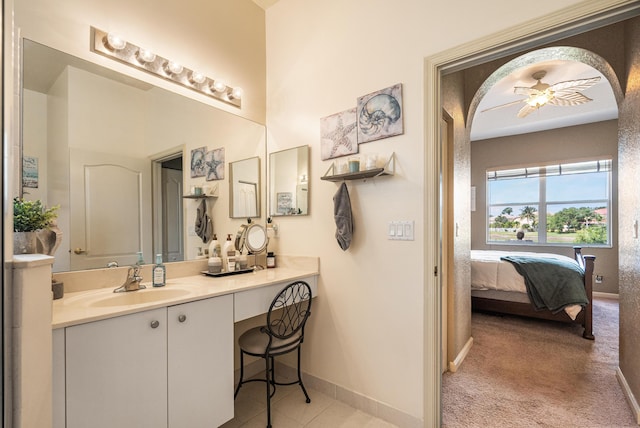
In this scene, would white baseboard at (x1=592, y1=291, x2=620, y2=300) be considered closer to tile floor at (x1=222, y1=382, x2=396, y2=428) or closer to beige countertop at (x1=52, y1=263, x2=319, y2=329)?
tile floor at (x1=222, y1=382, x2=396, y2=428)

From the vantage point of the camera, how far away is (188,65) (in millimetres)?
2084

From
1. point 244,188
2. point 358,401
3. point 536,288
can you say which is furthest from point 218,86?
point 536,288

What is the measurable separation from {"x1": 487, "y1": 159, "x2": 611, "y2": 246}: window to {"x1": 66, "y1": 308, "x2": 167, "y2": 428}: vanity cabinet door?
653cm

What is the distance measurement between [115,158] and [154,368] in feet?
3.96

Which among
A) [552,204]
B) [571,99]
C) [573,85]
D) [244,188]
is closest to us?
[244,188]

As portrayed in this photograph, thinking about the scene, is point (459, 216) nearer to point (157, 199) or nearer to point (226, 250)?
point (226, 250)

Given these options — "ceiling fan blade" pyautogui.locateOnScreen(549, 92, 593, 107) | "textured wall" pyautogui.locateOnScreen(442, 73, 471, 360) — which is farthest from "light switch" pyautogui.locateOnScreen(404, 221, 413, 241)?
"ceiling fan blade" pyautogui.locateOnScreen(549, 92, 593, 107)

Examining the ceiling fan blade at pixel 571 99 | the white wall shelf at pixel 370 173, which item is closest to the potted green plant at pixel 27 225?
the white wall shelf at pixel 370 173

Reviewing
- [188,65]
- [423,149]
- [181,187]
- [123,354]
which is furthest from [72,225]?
[423,149]

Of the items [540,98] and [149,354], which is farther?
[540,98]

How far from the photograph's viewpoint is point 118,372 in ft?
4.09

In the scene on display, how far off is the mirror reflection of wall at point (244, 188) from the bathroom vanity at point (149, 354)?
75 cm

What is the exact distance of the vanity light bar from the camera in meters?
1.70

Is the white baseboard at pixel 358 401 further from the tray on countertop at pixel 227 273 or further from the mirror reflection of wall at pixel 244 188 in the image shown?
the mirror reflection of wall at pixel 244 188
